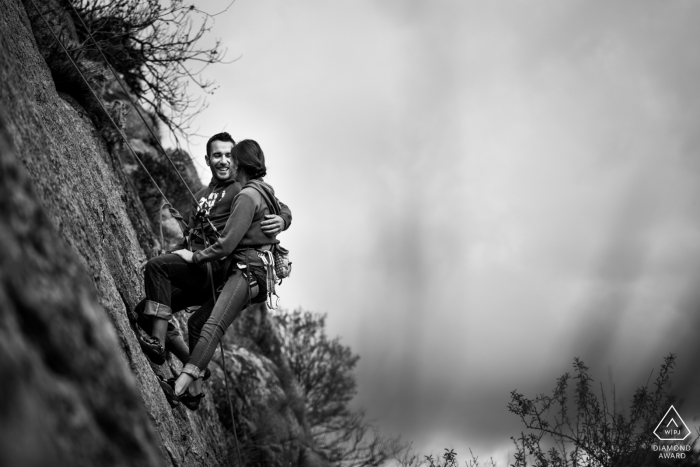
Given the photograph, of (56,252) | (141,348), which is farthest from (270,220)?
(56,252)

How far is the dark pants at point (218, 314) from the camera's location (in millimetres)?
4133

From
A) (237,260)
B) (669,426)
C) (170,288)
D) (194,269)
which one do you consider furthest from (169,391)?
(669,426)

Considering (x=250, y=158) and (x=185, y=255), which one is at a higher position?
(x=250, y=158)

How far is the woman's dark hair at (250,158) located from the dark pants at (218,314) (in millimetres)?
671

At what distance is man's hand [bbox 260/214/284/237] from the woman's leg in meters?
0.39

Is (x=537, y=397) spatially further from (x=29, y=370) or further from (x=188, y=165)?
(x=188, y=165)

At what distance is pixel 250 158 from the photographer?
15.3ft

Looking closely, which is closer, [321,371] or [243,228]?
[243,228]

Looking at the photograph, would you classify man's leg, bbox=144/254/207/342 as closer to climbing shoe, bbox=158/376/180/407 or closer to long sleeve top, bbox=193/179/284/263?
long sleeve top, bbox=193/179/284/263

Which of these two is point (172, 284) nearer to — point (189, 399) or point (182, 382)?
point (182, 382)

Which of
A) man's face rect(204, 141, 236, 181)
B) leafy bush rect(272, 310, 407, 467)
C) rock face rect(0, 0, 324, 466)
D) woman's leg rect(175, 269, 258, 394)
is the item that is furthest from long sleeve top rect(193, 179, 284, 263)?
leafy bush rect(272, 310, 407, 467)

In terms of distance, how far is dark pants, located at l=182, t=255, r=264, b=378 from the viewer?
13.6 feet

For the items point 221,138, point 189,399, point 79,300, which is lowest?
point 79,300

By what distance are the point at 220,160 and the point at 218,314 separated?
1332 mm
